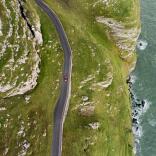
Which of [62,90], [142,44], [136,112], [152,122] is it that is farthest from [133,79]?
[62,90]

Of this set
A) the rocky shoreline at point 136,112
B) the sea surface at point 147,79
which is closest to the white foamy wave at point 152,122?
the sea surface at point 147,79

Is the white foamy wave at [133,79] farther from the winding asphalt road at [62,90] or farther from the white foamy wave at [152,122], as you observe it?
the winding asphalt road at [62,90]

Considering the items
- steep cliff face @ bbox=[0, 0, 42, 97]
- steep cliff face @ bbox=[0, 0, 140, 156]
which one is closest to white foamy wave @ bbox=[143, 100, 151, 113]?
steep cliff face @ bbox=[0, 0, 140, 156]

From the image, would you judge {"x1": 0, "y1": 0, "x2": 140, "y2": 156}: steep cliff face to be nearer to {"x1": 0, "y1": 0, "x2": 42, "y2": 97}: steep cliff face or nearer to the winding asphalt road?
{"x1": 0, "y1": 0, "x2": 42, "y2": 97}: steep cliff face

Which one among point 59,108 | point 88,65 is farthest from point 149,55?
point 59,108

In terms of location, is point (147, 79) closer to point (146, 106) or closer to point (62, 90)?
point (146, 106)

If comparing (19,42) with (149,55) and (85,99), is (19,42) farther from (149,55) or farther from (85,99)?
(149,55)
